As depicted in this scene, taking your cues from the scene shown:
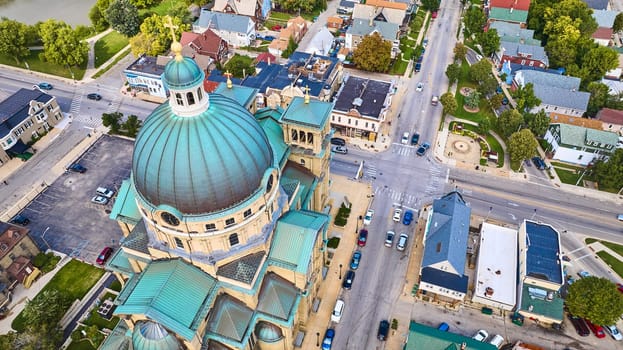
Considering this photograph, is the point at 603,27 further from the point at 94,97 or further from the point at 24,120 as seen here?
the point at 24,120

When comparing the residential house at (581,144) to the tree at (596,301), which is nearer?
the tree at (596,301)

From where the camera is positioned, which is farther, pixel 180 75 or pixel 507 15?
pixel 507 15

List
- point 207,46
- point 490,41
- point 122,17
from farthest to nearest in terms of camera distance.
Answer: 1. point 122,17
2. point 490,41
3. point 207,46

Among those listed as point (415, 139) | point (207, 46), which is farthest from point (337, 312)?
point (207, 46)

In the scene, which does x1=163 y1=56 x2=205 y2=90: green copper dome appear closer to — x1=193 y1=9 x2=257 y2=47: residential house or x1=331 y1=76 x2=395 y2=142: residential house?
x1=331 y1=76 x2=395 y2=142: residential house

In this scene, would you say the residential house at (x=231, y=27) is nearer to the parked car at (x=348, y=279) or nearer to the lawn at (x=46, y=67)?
the lawn at (x=46, y=67)

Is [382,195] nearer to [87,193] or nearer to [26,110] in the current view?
[87,193]

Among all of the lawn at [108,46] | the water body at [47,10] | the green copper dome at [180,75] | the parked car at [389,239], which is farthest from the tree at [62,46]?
the parked car at [389,239]
